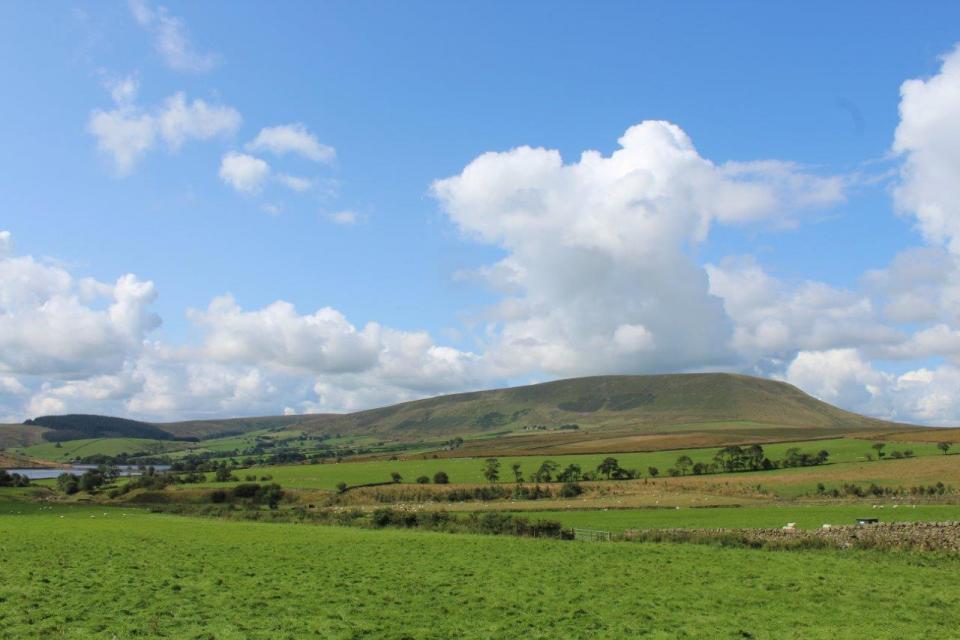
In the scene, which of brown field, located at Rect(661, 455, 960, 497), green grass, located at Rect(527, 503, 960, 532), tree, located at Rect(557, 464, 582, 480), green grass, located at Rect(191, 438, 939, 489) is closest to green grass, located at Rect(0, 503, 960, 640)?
green grass, located at Rect(527, 503, 960, 532)

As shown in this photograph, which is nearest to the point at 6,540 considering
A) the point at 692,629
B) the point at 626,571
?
the point at 626,571

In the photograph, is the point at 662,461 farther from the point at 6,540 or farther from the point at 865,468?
the point at 6,540

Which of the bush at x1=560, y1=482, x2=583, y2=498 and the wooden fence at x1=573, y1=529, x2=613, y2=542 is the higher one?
the wooden fence at x1=573, y1=529, x2=613, y2=542

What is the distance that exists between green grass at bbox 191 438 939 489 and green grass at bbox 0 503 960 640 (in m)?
103

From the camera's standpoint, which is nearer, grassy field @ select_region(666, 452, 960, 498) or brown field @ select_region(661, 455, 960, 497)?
grassy field @ select_region(666, 452, 960, 498)

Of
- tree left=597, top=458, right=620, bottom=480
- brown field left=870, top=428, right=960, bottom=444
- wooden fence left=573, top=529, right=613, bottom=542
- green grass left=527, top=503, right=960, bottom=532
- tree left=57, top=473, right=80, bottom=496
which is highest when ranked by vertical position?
brown field left=870, top=428, right=960, bottom=444

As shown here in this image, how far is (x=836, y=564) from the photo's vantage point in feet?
132

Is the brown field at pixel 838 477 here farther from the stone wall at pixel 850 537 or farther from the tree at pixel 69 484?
the tree at pixel 69 484

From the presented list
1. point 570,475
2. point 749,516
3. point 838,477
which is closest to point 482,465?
point 570,475

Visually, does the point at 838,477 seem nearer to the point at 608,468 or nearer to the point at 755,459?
the point at 755,459

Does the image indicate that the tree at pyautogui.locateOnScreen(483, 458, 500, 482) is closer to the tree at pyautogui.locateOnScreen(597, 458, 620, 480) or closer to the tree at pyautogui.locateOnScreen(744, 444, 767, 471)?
the tree at pyautogui.locateOnScreen(597, 458, 620, 480)

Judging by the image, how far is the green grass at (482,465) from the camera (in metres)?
151

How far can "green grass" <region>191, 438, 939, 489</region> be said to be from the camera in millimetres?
151438

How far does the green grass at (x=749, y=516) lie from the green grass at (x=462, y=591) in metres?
20.6
